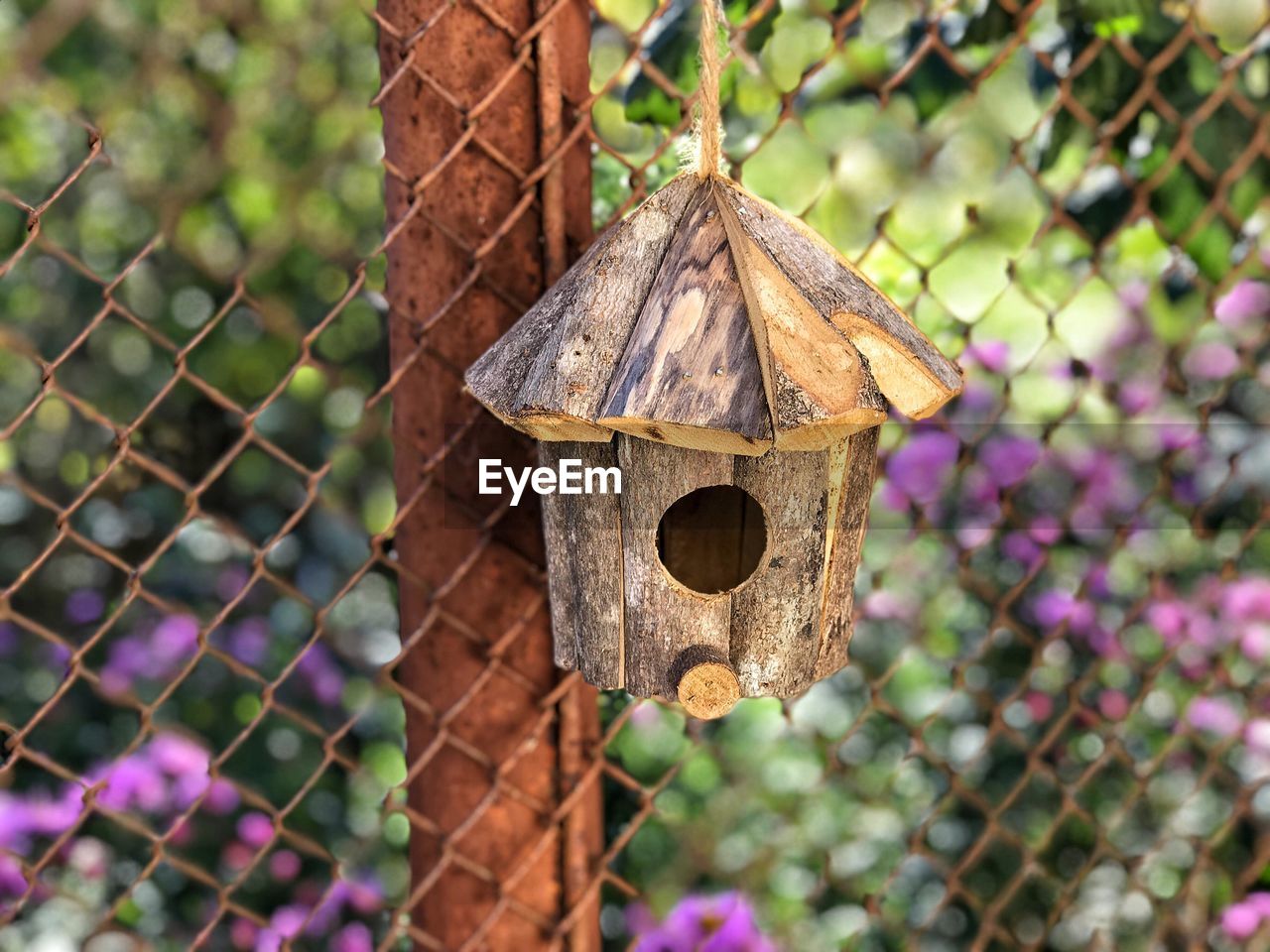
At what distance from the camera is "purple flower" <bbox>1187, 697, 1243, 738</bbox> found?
7.78ft

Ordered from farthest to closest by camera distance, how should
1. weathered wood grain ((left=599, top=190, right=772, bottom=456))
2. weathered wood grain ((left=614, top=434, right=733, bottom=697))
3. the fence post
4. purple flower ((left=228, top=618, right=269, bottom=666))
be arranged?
purple flower ((left=228, top=618, right=269, bottom=666))
the fence post
weathered wood grain ((left=614, top=434, right=733, bottom=697))
weathered wood grain ((left=599, top=190, right=772, bottom=456))

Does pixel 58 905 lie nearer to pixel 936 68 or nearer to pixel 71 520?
pixel 71 520

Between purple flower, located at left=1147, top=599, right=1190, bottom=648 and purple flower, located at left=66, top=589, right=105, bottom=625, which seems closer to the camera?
purple flower, located at left=1147, top=599, right=1190, bottom=648

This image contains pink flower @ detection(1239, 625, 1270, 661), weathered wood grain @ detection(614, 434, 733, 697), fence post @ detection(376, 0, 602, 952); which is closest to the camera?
weathered wood grain @ detection(614, 434, 733, 697)

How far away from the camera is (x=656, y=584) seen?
1207 millimetres

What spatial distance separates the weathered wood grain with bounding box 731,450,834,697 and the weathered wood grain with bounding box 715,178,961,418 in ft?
0.33

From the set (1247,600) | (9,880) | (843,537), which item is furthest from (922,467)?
(9,880)

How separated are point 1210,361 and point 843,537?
55.4 inches

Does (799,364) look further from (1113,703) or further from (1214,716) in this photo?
(1214,716)

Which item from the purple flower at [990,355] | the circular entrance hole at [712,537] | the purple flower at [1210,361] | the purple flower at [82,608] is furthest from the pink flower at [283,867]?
the purple flower at [1210,361]

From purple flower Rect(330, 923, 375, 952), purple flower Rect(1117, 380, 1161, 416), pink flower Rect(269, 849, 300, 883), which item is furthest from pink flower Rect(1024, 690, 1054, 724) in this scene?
pink flower Rect(269, 849, 300, 883)

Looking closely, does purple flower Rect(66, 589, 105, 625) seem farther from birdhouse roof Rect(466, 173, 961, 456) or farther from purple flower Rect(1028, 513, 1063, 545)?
purple flower Rect(1028, 513, 1063, 545)

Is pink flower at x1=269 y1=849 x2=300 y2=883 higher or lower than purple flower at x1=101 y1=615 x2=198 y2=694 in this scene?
lower

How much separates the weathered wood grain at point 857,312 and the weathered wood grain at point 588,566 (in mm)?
230
